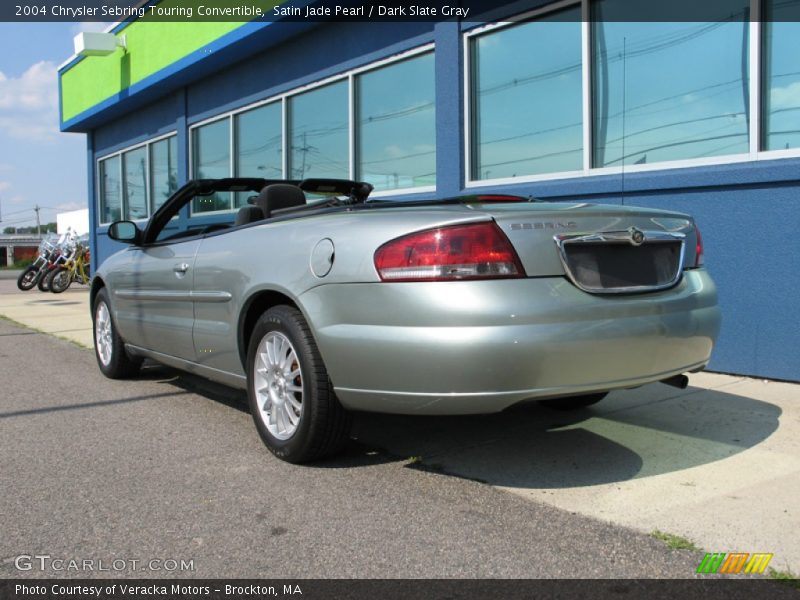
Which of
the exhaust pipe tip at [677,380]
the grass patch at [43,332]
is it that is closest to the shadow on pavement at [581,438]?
the exhaust pipe tip at [677,380]

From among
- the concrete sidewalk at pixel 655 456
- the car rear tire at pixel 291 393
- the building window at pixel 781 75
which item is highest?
the building window at pixel 781 75

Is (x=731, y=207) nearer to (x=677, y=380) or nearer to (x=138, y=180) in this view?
(x=677, y=380)

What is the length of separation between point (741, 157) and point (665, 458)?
2.88 meters

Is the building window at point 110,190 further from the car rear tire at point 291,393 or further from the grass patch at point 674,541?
the grass patch at point 674,541

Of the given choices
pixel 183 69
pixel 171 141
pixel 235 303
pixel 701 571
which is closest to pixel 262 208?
pixel 235 303

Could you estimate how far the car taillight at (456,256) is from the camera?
2.94 m

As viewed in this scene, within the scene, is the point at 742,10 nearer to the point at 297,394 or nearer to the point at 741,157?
the point at 741,157

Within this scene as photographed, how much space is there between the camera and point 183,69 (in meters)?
12.0

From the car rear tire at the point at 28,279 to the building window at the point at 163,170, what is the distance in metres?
6.07

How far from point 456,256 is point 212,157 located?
34.5 ft

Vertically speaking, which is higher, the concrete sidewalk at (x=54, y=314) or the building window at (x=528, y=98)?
the building window at (x=528, y=98)

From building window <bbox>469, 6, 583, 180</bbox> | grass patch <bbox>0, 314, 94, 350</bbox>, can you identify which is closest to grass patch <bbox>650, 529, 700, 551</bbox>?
building window <bbox>469, 6, 583, 180</bbox>

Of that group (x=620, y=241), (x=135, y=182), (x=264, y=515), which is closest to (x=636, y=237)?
(x=620, y=241)

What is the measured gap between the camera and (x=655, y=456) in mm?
3611
